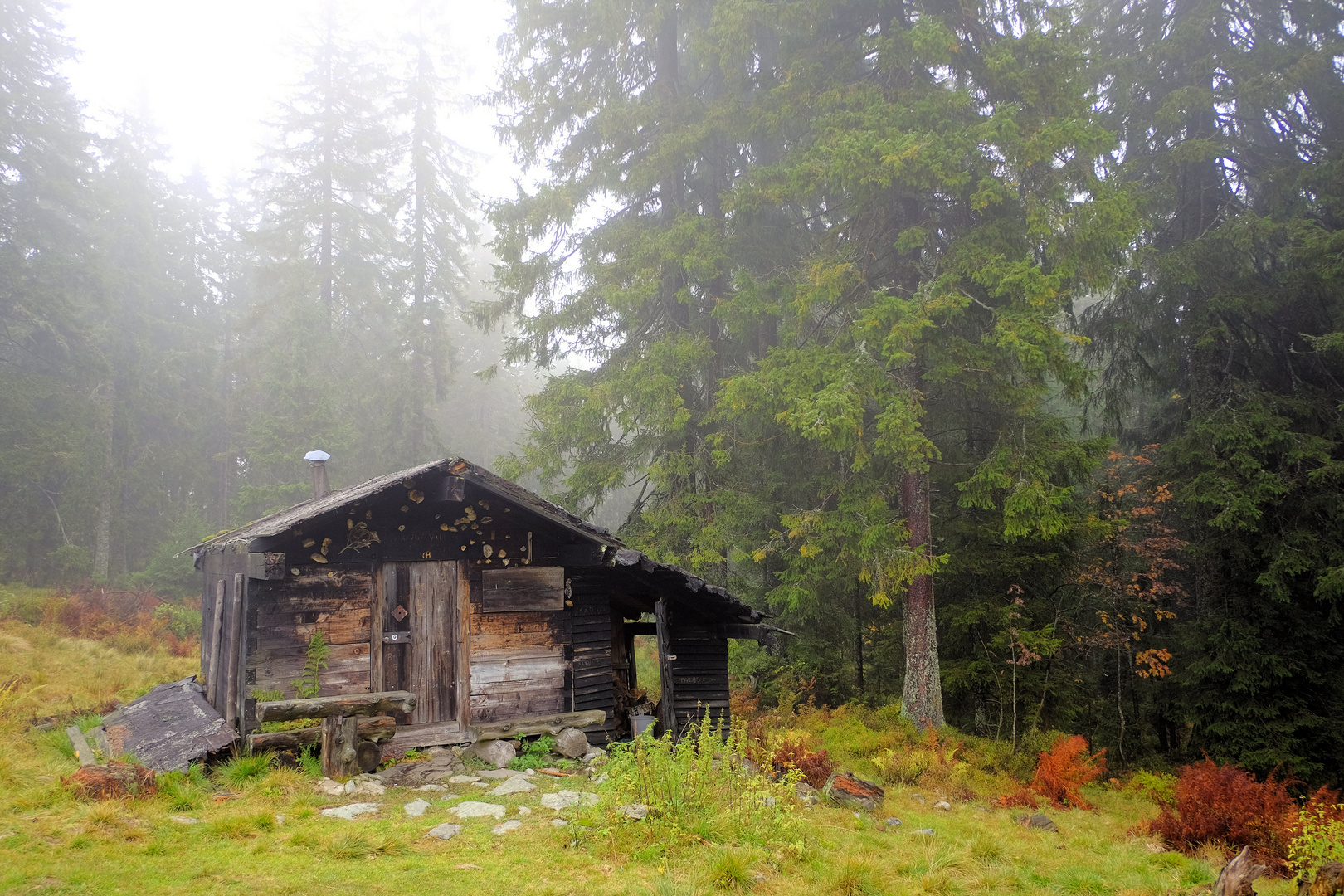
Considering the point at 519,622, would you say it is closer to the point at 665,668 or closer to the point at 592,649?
the point at 592,649

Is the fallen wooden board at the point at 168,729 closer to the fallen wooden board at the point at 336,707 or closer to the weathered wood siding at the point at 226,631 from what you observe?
the weathered wood siding at the point at 226,631

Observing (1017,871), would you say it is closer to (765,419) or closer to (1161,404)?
(765,419)

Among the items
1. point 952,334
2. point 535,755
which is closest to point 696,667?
point 535,755

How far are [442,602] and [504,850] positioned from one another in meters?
4.84

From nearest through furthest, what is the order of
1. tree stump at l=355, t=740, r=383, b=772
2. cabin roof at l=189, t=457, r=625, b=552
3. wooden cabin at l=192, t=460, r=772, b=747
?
tree stump at l=355, t=740, r=383, b=772
cabin roof at l=189, t=457, r=625, b=552
wooden cabin at l=192, t=460, r=772, b=747

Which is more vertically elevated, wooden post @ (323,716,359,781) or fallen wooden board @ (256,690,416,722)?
fallen wooden board @ (256,690,416,722)

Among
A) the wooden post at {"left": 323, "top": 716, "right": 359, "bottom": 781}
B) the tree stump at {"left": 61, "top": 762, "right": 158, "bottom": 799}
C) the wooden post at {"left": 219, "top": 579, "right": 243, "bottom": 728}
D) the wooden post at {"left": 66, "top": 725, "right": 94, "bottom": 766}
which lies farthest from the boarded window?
the wooden post at {"left": 66, "top": 725, "right": 94, "bottom": 766}

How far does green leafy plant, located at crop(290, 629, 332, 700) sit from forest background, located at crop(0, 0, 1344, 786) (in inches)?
297

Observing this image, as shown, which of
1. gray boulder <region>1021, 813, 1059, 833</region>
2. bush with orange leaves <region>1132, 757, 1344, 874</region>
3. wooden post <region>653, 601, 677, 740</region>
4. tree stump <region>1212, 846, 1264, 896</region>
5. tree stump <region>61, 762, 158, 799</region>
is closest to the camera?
tree stump <region>1212, 846, 1264, 896</region>

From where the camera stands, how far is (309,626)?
1051 cm

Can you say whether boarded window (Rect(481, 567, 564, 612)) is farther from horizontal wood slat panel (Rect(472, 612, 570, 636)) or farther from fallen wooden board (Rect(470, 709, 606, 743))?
fallen wooden board (Rect(470, 709, 606, 743))

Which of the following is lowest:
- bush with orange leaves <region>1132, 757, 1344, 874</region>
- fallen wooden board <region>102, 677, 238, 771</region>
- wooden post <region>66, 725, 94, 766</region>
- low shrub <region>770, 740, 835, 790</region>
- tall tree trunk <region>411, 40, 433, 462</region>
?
bush with orange leaves <region>1132, 757, 1344, 874</region>

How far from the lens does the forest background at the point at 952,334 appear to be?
13250 mm

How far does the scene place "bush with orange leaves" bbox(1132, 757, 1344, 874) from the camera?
939cm
